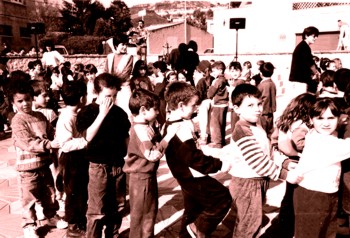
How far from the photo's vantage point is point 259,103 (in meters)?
2.88

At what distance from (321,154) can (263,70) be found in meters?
4.00

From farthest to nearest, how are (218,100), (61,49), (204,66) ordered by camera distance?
(61,49) < (204,66) < (218,100)

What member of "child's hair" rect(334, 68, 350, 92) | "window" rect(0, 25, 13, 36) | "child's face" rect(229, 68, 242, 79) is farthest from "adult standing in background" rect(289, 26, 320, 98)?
"window" rect(0, 25, 13, 36)

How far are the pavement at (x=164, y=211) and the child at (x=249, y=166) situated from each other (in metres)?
0.89

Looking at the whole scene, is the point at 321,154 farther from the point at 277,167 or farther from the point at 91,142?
the point at 91,142

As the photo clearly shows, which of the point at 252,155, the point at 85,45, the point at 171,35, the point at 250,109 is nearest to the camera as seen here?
the point at 252,155

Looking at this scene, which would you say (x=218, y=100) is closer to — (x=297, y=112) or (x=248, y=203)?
(x=297, y=112)

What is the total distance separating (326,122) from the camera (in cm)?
261

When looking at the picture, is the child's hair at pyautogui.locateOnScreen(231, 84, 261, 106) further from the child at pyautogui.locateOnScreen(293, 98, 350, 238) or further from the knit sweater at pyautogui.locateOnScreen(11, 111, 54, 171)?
the knit sweater at pyautogui.locateOnScreen(11, 111, 54, 171)

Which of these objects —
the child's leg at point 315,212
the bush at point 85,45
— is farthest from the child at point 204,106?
the bush at point 85,45

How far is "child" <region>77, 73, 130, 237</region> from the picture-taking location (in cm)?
314

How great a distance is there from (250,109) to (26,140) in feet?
6.76

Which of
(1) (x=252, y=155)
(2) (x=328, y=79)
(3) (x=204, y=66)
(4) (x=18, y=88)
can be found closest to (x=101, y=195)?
(4) (x=18, y=88)

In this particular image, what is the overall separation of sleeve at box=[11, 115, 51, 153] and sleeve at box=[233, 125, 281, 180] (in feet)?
5.89
